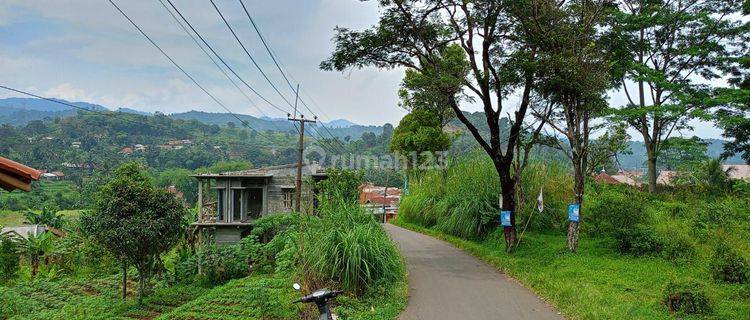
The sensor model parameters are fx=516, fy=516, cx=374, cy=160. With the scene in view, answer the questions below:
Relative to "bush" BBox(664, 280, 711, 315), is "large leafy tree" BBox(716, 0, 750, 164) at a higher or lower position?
higher

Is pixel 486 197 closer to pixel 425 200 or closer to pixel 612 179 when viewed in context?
pixel 425 200

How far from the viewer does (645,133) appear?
69.3ft

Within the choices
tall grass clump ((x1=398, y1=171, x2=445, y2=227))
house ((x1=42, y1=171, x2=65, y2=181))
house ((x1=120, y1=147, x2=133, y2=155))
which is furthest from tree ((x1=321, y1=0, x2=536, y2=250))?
house ((x1=120, y1=147, x2=133, y2=155))

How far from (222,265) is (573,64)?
419 inches

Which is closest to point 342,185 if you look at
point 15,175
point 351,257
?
point 351,257

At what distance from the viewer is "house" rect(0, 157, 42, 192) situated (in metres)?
4.60

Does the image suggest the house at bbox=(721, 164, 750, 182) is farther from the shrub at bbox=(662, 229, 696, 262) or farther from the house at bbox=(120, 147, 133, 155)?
the house at bbox=(120, 147, 133, 155)

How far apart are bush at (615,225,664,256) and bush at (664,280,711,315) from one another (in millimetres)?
4046

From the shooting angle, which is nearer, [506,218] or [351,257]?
[351,257]

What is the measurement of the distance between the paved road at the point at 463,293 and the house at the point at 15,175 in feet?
17.2

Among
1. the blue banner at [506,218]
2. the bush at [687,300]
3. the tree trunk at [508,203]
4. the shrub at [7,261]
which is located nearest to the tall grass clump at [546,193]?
the tree trunk at [508,203]

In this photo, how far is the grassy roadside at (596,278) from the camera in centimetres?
744

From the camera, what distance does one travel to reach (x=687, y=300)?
23.9 feet

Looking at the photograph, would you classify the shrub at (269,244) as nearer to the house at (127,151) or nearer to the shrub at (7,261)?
the shrub at (7,261)
